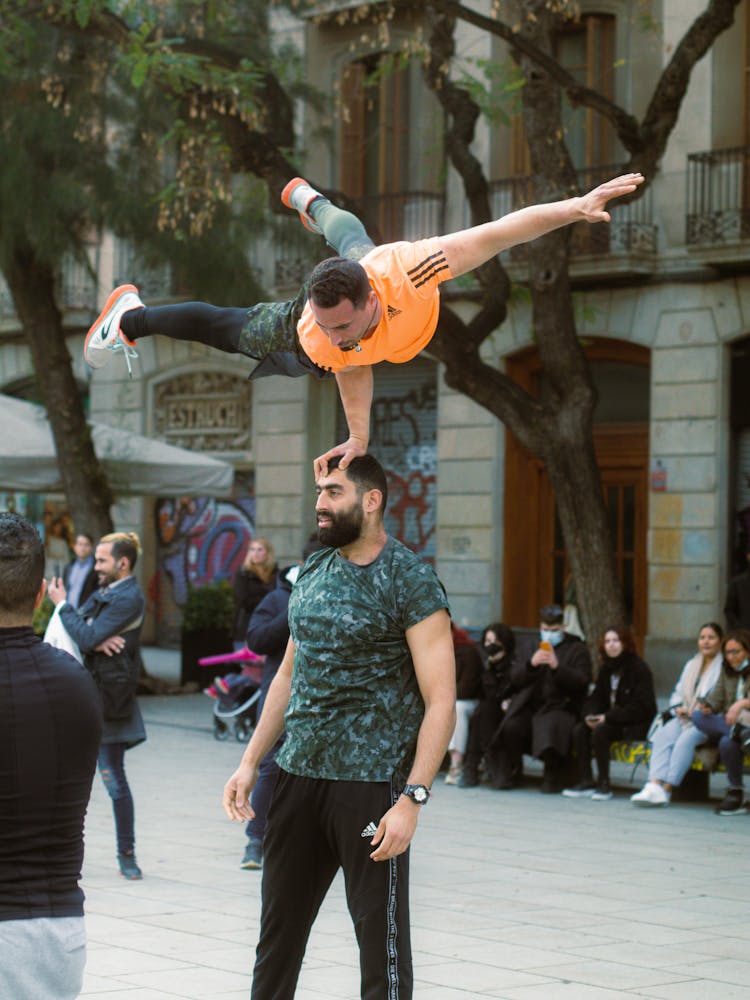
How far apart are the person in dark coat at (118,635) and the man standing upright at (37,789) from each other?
555cm

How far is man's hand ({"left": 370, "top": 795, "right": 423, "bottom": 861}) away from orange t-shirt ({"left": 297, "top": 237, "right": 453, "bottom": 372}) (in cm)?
137

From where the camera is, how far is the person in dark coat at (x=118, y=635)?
31.7 feet

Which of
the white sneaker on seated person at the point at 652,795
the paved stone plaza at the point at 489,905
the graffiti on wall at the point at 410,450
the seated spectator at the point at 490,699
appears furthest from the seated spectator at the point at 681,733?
the graffiti on wall at the point at 410,450

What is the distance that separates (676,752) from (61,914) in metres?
9.43

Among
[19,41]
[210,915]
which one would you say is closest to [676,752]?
[210,915]

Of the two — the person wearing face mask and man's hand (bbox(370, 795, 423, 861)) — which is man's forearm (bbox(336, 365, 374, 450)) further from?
the person wearing face mask

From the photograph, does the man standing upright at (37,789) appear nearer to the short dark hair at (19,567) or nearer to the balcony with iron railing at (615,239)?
the short dark hair at (19,567)

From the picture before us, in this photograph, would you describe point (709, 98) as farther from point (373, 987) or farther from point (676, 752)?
point (373, 987)

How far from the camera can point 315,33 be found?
2455 centimetres

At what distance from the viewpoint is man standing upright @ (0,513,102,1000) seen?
156 inches

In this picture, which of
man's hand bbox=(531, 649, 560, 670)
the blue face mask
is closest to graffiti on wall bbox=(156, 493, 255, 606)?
the blue face mask

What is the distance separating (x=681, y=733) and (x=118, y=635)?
4.99 metres

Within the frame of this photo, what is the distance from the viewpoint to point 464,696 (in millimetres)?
14461

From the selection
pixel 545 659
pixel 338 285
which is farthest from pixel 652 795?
pixel 338 285
